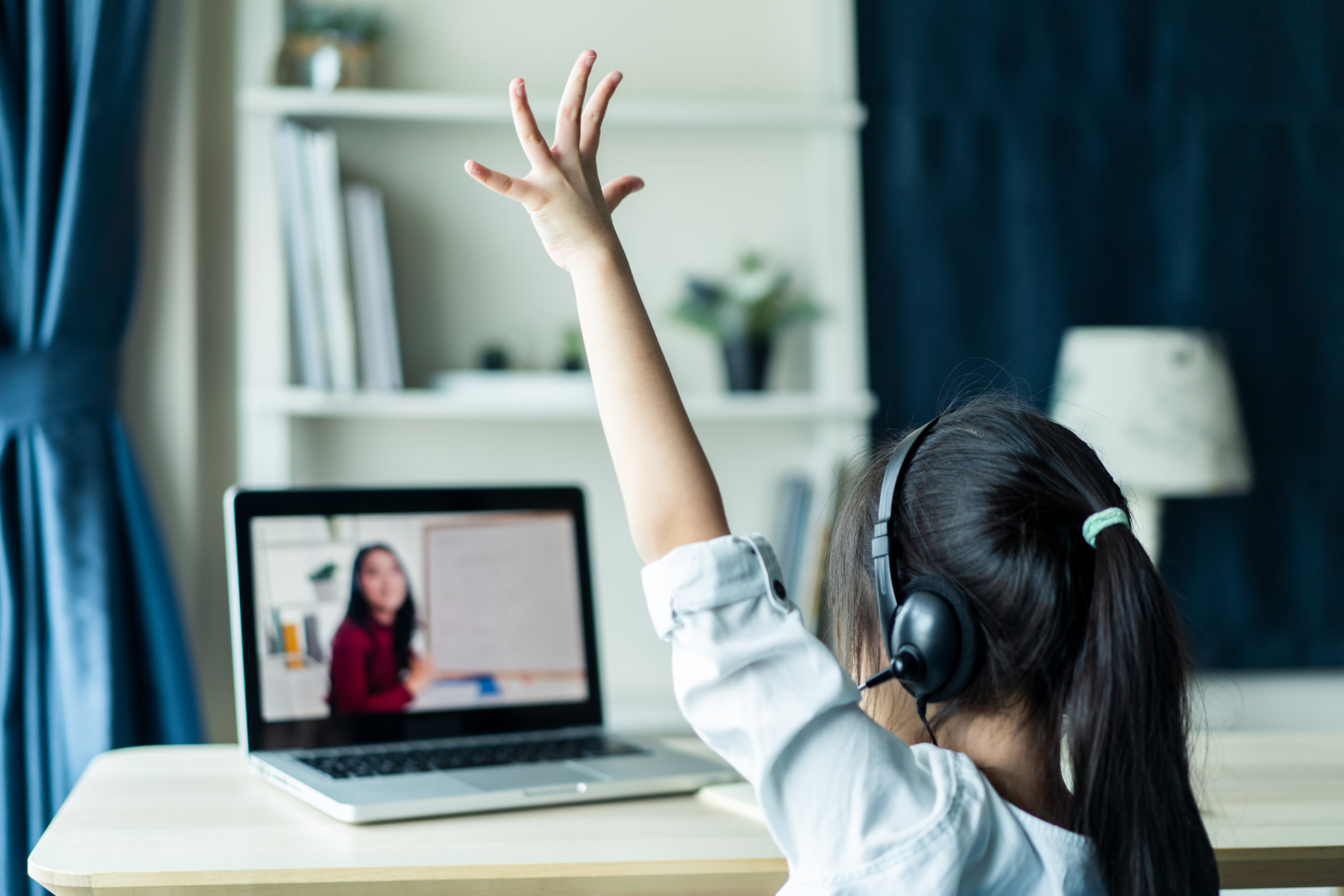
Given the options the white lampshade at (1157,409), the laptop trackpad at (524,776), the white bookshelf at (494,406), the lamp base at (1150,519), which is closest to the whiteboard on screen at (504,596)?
the laptop trackpad at (524,776)

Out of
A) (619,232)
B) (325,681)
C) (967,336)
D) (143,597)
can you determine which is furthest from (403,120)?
(325,681)

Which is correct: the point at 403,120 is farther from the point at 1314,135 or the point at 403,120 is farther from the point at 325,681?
the point at 1314,135

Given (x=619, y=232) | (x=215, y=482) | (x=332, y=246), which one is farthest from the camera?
(x=619, y=232)

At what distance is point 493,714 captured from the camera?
3.73 ft

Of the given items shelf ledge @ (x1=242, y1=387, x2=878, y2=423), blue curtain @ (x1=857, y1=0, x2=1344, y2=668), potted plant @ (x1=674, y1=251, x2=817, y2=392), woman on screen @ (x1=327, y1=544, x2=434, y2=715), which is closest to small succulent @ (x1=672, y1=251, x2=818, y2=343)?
potted plant @ (x1=674, y1=251, x2=817, y2=392)

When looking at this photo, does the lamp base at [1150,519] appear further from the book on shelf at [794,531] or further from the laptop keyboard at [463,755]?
the laptop keyboard at [463,755]

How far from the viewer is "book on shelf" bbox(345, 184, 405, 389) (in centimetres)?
182

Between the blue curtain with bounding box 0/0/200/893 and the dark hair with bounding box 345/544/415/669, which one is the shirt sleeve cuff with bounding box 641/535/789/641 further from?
the blue curtain with bounding box 0/0/200/893

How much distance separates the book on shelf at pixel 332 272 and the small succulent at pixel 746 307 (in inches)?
19.2

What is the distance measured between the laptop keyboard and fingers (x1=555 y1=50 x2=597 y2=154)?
0.55m

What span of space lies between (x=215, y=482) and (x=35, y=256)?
457 mm

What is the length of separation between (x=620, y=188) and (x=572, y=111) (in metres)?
0.09

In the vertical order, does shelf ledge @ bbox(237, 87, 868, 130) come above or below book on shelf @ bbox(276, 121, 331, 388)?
above

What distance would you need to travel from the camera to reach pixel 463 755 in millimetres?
1040
